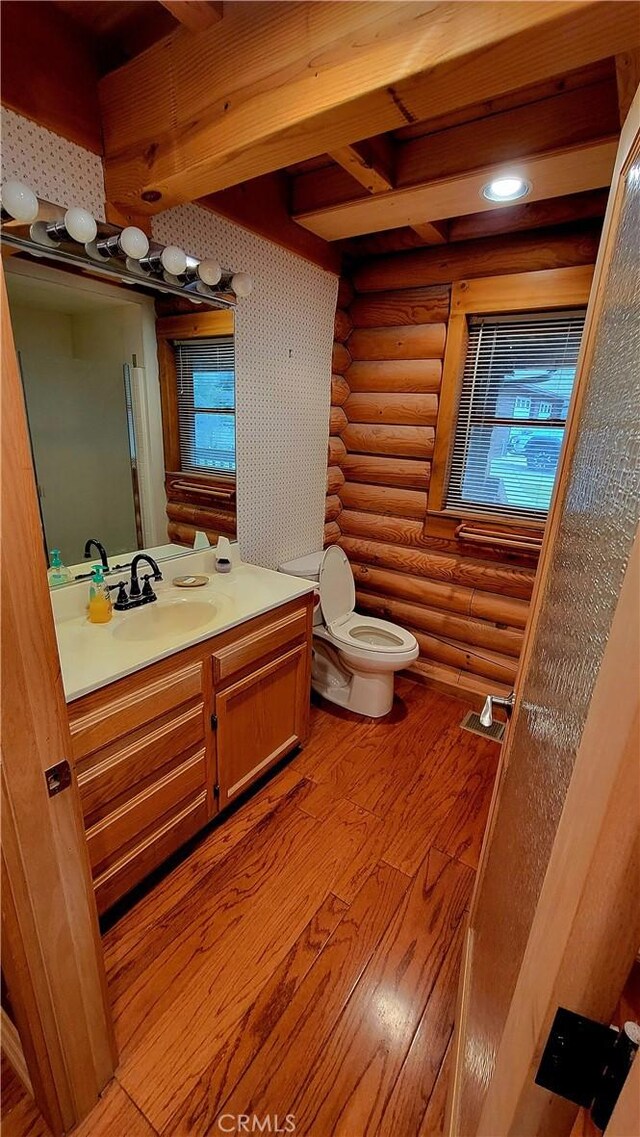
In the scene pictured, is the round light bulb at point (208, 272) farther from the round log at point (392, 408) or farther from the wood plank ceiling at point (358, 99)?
the round log at point (392, 408)

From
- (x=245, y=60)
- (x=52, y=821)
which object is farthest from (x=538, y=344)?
(x=52, y=821)

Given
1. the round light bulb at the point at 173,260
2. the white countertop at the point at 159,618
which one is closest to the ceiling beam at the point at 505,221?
the round light bulb at the point at 173,260

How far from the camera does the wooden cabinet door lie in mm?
1695

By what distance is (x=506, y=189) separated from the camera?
1.69 meters

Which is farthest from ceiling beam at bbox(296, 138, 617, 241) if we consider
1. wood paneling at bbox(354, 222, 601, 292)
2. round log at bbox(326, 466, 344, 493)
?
round log at bbox(326, 466, 344, 493)

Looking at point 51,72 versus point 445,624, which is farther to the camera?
point 445,624

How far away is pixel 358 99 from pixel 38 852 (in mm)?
1619

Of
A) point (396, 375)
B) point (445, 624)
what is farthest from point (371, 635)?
point (396, 375)

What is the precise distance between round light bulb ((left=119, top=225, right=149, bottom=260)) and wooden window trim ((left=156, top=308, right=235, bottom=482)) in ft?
1.16

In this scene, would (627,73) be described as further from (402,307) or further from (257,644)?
(257,644)

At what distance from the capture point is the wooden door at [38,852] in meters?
0.69

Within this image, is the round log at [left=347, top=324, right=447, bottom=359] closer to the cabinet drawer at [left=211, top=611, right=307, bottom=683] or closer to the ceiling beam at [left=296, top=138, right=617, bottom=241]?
the ceiling beam at [left=296, top=138, right=617, bottom=241]

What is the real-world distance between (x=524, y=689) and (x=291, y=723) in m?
1.34

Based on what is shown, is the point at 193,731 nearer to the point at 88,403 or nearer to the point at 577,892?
the point at 88,403
